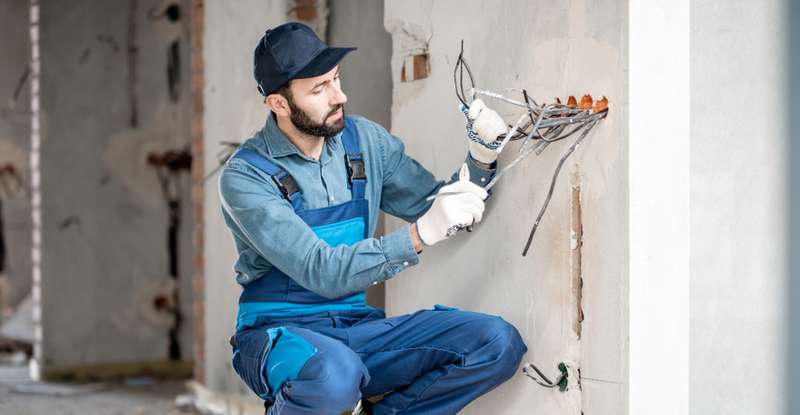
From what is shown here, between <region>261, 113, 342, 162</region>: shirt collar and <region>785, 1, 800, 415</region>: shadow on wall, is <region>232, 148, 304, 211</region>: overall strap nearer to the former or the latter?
<region>261, 113, 342, 162</region>: shirt collar

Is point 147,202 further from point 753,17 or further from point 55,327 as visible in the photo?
point 753,17

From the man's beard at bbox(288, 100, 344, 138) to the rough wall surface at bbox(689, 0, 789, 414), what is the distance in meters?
0.84

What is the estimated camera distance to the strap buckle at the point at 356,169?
2625mm

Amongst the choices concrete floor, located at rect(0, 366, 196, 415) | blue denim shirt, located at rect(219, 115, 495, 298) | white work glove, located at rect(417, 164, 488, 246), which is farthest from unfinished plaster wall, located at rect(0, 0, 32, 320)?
white work glove, located at rect(417, 164, 488, 246)

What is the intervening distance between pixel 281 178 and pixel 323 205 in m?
0.13

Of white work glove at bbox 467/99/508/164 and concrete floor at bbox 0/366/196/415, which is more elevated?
white work glove at bbox 467/99/508/164

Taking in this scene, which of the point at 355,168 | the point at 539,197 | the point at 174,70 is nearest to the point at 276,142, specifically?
the point at 355,168

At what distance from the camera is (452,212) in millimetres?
2363

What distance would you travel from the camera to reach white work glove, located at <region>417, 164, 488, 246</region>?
93.1 inches

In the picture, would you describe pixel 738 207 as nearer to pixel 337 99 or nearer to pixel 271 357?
pixel 337 99

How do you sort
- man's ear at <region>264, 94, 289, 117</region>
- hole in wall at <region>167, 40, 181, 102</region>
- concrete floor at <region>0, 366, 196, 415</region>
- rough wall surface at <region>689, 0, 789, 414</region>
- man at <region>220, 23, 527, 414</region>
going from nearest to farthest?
man at <region>220, 23, 527, 414</region>, rough wall surface at <region>689, 0, 789, 414</region>, man's ear at <region>264, 94, 289, 117</region>, concrete floor at <region>0, 366, 196, 415</region>, hole in wall at <region>167, 40, 181, 102</region>

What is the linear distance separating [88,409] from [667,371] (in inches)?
101

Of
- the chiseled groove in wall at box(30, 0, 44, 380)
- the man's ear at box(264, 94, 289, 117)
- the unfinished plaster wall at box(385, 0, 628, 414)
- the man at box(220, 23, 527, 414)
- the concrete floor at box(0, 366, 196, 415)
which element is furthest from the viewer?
the chiseled groove in wall at box(30, 0, 44, 380)

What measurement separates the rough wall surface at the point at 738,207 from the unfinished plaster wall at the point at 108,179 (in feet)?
10.2
